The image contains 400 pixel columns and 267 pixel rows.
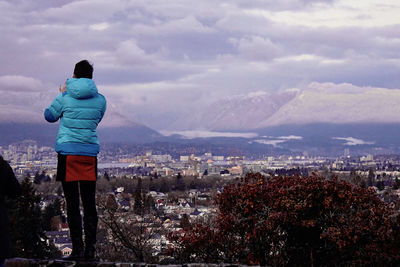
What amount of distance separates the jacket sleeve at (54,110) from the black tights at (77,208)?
0.69 meters

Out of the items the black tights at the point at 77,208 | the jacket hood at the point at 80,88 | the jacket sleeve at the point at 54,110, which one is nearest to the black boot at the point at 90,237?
the black tights at the point at 77,208

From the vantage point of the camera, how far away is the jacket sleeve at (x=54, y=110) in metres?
6.44

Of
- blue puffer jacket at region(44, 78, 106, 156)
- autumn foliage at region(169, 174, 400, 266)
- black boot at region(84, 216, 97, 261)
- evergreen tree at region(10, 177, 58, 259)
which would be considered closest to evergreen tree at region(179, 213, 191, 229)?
autumn foliage at region(169, 174, 400, 266)

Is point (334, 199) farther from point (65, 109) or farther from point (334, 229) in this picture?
point (65, 109)

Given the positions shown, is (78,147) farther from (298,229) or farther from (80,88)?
(298,229)

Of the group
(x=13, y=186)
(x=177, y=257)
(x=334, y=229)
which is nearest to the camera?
(x=13, y=186)

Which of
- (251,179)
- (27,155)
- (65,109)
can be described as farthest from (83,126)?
(27,155)

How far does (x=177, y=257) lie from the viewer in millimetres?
8680

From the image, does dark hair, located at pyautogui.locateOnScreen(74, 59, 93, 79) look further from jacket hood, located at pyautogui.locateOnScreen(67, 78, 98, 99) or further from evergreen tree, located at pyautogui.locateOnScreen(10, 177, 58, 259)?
evergreen tree, located at pyautogui.locateOnScreen(10, 177, 58, 259)

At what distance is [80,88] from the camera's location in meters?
6.48

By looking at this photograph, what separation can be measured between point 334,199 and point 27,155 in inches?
6051

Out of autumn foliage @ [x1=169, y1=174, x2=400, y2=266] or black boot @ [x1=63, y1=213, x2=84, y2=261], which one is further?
autumn foliage @ [x1=169, y1=174, x2=400, y2=266]

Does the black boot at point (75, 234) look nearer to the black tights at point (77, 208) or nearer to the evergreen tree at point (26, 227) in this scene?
the black tights at point (77, 208)

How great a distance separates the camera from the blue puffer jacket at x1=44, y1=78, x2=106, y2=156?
21.2 ft
